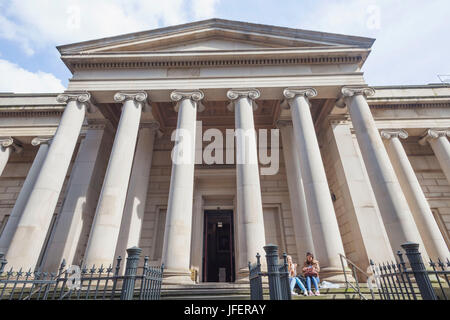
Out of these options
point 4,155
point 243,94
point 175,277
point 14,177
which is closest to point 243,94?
point 243,94

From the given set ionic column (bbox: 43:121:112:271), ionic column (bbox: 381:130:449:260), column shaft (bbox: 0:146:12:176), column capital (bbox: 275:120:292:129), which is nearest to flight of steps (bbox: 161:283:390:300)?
ionic column (bbox: 381:130:449:260)

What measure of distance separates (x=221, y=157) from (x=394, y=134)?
41.6 feet

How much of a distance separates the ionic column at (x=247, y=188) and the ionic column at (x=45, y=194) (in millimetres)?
9088

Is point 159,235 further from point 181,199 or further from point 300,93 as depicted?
point 300,93

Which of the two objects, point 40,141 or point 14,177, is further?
Answer: point 14,177

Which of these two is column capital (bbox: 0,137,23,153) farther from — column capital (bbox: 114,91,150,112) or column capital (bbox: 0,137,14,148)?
column capital (bbox: 114,91,150,112)

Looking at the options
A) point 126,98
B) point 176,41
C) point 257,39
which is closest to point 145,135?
point 126,98

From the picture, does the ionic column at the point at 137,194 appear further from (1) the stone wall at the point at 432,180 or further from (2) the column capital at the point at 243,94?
(1) the stone wall at the point at 432,180

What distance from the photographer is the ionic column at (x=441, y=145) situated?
1739 centimetres

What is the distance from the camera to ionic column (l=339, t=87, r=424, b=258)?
11.2 metres

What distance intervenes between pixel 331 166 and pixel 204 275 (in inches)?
443

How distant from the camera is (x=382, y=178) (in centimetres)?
1220

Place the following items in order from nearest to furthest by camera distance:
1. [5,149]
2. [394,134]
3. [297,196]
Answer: [297,196] < [394,134] < [5,149]
